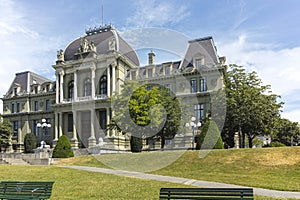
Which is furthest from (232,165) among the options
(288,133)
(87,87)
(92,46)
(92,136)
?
(288,133)

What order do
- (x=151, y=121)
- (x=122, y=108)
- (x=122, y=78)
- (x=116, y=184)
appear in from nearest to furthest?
(x=116, y=184) < (x=151, y=121) < (x=122, y=108) < (x=122, y=78)

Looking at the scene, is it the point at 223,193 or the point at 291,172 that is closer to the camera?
the point at 223,193

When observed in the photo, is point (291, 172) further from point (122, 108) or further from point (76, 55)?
point (76, 55)

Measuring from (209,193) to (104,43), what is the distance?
2040 inches

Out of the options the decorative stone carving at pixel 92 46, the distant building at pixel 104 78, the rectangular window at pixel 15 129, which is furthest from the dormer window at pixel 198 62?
the rectangular window at pixel 15 129

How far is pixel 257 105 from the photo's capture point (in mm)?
39062

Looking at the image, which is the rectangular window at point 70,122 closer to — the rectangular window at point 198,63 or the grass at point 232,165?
the rectangular window at point 198,63

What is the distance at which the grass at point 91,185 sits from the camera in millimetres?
14367

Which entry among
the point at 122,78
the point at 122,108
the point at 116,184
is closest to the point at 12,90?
the point at 122,78

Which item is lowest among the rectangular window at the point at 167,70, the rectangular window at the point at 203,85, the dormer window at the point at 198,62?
the rectangular window at the point at 203,85

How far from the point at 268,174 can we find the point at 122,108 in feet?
67.6

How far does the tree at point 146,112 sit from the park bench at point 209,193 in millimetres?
24313

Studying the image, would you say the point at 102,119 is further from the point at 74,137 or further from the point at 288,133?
the point at 288,133

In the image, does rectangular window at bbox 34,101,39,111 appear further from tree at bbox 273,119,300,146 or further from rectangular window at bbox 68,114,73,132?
tree at bbox 273,119,300,146
